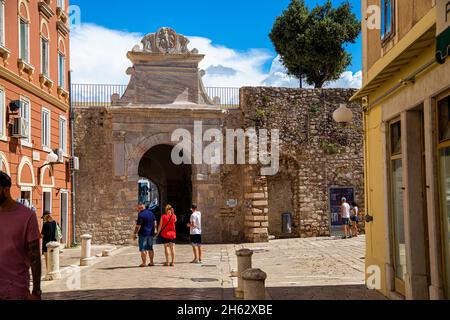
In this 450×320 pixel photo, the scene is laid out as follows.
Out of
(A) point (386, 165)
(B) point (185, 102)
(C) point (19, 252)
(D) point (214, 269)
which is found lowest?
(D) point (214, 269)

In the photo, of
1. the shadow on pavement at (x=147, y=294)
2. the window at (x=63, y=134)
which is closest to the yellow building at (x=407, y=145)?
the shadow on pavement at (x=147, y=294)

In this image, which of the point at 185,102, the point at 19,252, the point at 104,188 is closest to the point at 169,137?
the point at 185,102

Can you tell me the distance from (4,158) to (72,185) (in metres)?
6.21

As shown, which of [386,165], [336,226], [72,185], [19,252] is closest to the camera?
[19,252]

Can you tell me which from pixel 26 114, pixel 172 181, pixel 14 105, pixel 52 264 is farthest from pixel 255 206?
pixel 52 264

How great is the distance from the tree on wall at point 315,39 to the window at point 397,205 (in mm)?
26959

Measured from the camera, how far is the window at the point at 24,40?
16641mm

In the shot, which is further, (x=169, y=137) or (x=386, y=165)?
(x=169, y=137)

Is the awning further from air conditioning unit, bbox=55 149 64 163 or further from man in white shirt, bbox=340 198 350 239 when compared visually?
man in white shirt, bbox=340 198 350 239

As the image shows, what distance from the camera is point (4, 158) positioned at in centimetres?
1485

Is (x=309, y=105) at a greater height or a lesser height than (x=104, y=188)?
greater

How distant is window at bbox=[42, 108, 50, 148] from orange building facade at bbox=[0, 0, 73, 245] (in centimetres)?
3

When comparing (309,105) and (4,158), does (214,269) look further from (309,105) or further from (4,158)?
(309,105)

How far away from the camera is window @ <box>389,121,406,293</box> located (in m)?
8.78
